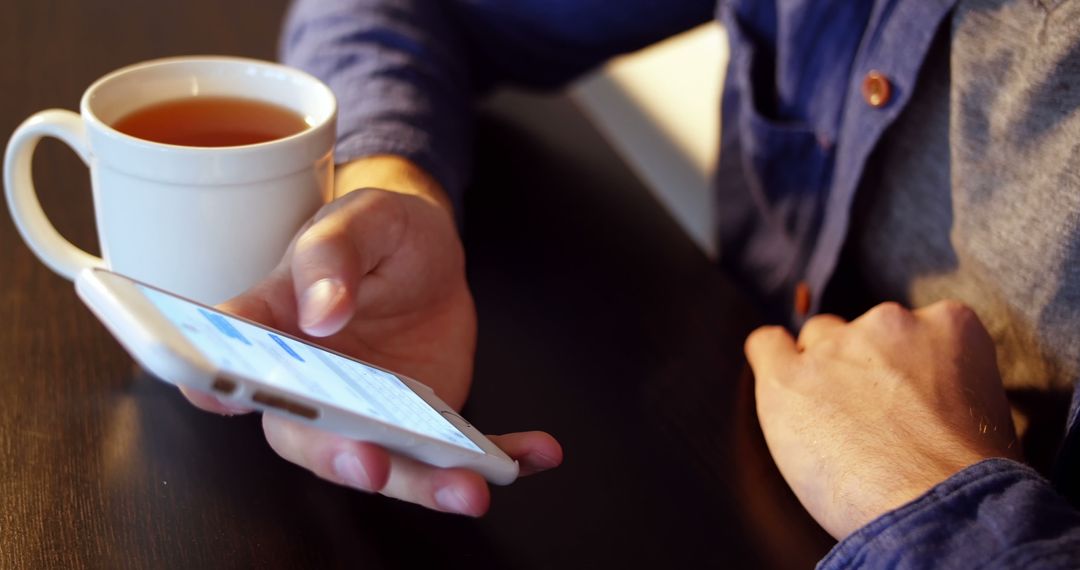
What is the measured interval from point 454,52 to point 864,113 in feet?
1.06

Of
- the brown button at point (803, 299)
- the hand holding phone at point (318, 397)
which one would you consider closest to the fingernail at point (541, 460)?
the hand holding phone at point (318, 397)

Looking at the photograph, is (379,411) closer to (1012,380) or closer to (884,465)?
(884,465)

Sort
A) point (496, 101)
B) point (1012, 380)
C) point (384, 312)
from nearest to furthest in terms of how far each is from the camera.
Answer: point (384, 312) → point (1012, 380) → point (496, 101)

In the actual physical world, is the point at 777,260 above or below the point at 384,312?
below

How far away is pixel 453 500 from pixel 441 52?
460 mm

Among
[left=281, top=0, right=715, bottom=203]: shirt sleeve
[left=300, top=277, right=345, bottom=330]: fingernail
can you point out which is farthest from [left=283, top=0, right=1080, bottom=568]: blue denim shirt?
[left=300, top=277, right=345, bottom=330]: fingernail

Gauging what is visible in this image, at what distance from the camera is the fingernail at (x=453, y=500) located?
40cm

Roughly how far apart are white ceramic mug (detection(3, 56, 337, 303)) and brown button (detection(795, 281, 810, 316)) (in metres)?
0.41

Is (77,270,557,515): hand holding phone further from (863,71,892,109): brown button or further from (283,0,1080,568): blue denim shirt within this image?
(863,71,892,109): brown button

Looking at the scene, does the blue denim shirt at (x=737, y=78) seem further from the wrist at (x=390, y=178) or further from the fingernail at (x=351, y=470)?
the fingernail at (x=351, y=470)

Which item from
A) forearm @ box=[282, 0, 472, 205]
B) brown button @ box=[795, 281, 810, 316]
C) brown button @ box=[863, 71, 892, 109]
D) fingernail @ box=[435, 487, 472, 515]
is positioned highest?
brown button @ box=[863, 71, 892, 109]

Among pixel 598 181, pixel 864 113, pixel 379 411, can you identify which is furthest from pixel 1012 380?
pixel 379 411

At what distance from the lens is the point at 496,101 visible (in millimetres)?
879

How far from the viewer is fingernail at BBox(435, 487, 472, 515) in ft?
1.30
